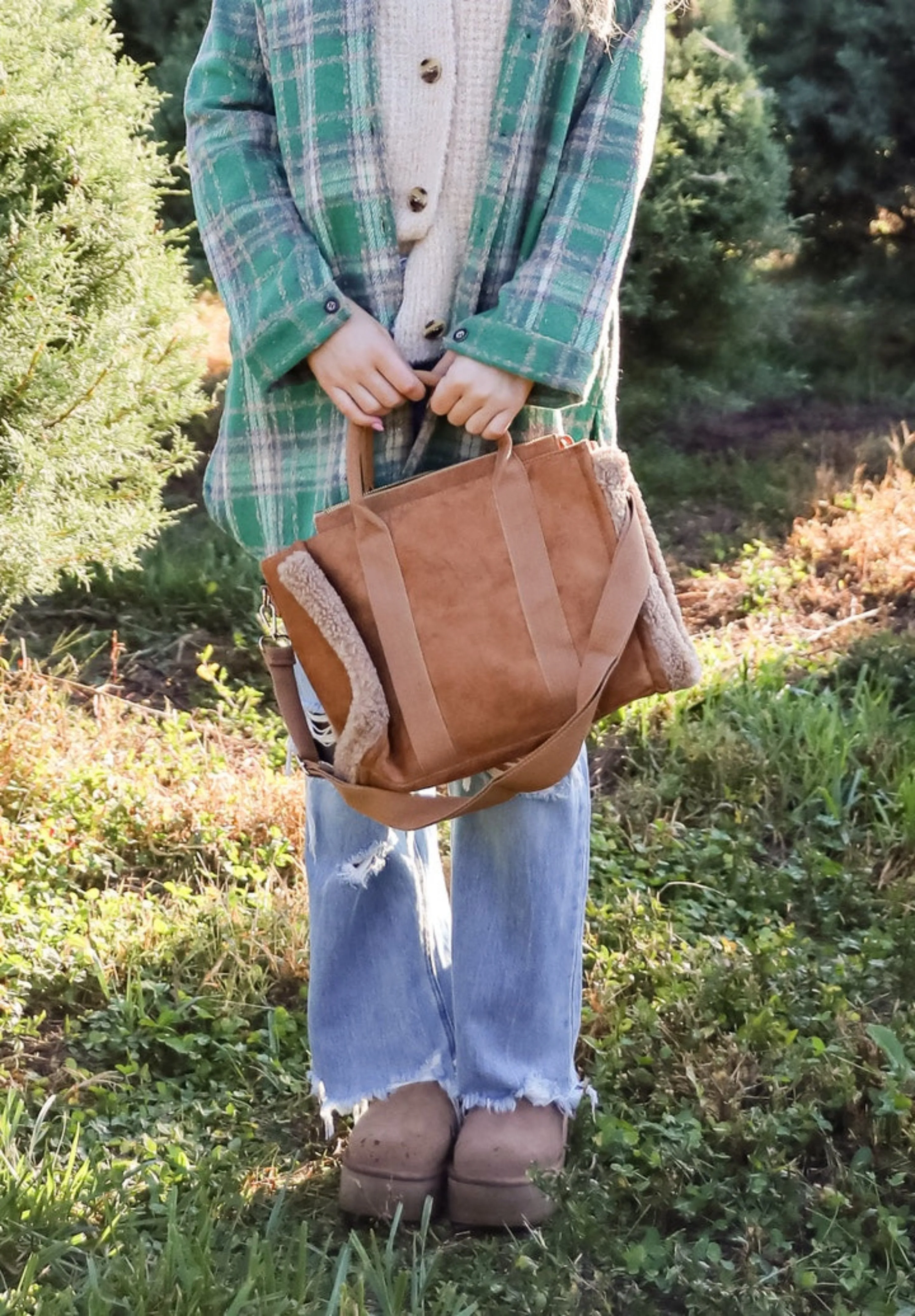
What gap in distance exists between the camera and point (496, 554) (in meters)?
1.70

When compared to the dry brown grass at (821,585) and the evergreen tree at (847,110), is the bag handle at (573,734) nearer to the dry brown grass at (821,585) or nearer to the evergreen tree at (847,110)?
the dry brown grass at (821,585)

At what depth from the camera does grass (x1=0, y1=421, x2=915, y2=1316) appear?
5.99 ft

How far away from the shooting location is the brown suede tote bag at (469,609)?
5.55ft

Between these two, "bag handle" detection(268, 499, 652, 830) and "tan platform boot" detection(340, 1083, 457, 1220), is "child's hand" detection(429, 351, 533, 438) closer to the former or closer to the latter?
"bag handle" detection(268, 499, 652, 830)

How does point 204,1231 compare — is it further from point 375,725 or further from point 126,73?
point 126,73

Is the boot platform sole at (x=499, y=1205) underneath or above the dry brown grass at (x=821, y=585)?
above

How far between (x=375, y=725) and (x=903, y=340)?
5.72 meters

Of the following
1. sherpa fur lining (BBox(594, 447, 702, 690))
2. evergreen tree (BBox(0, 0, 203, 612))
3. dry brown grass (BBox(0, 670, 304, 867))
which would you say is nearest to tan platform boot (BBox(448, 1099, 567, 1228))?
sherpa fur lining (BBox(594, 447, 702, 690))

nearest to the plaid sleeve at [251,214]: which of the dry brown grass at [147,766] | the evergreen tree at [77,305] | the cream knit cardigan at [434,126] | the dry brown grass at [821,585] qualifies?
the cream knit cardigan at [434,126]

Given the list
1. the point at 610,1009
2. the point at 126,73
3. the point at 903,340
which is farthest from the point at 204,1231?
the point at 903,340

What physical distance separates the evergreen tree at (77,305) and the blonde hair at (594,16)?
1564 millimetres

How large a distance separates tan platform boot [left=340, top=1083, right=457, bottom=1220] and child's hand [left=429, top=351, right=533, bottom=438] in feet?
3.14

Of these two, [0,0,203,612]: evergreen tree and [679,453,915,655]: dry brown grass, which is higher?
[0,0,203,612]: evergreen tree

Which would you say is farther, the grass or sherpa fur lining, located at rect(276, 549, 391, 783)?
the grass
